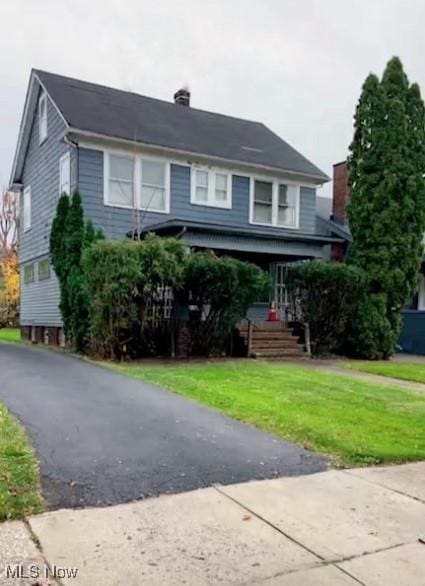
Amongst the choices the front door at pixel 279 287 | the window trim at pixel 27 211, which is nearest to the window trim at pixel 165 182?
the front door at pixel 279 287

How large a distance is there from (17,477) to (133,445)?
1355 mm

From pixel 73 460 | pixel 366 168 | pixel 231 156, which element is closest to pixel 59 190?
pixel 231 156

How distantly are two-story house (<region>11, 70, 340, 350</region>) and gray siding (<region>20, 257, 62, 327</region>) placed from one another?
40 mm

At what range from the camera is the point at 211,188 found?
1781cm

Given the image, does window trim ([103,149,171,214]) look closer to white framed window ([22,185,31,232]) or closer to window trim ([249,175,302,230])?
window trim ([249,175,302,230])

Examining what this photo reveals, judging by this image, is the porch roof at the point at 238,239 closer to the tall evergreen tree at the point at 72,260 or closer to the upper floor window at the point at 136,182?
the upper floor window at the point at 136,182

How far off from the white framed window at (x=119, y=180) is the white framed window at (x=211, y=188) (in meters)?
2.11

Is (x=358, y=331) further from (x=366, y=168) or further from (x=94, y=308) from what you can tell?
(x=94, y=308)

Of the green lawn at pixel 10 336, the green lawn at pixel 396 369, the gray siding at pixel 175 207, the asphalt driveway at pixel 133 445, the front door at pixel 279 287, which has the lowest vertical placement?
the green lawn at pixel 10 336

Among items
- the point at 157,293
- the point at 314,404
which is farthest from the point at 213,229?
the point at 314,404

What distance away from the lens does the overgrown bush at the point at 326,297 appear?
14.6m

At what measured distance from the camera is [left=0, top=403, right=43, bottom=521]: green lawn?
3.79m

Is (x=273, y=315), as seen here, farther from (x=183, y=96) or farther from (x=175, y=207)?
(x=183, y=96)

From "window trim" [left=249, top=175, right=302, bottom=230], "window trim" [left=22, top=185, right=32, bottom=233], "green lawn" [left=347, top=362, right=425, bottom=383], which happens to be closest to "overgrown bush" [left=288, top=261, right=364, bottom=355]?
"green lawn" [left=347, top=362, right=425, bottom=383]
